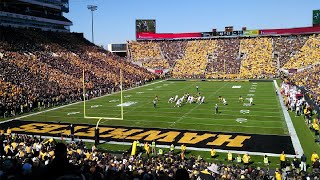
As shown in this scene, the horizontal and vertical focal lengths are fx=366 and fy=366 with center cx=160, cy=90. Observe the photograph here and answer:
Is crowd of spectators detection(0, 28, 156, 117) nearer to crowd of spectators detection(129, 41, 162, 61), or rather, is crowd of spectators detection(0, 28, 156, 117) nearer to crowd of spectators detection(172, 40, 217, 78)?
crowd of spectators detection(172, 40, 217, 78)

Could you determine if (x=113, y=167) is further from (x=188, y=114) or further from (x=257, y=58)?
(x=257, y=58)

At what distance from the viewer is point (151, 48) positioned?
245ft

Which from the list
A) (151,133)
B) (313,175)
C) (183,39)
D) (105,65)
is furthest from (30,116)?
Answer: (183,39)

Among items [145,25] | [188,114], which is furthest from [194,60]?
[188,114]

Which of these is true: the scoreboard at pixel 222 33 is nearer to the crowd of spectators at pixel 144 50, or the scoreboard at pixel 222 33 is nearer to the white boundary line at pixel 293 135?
the crowd of spectators at pixel 144 50

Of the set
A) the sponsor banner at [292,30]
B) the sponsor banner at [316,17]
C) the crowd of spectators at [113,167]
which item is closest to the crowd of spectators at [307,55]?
the sponsor banner at [292,30]

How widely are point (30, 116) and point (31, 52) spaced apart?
17.2 meters

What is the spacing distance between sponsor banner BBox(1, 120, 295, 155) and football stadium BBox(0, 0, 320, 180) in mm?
61

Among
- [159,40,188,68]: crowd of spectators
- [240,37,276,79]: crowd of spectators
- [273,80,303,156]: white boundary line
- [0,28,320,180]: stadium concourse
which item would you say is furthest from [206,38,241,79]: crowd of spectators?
[273,80,303,156]: white boundary line

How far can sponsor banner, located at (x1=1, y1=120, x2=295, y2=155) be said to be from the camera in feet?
58.4

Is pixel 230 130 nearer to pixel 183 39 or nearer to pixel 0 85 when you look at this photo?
pixel 0 85

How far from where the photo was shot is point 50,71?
3997 cm

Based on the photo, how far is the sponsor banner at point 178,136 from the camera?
17797 mm

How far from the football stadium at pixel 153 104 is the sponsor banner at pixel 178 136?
0.06 metres
